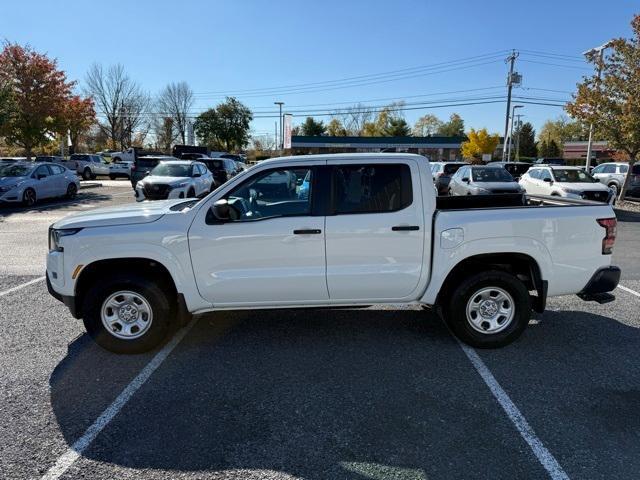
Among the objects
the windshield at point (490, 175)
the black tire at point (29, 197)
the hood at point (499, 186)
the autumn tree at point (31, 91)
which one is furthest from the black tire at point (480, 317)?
the autumn tree at point (31, 91)

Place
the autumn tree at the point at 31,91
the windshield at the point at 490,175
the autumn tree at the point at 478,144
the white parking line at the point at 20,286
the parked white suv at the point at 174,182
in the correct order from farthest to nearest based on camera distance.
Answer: the autumn tree at the point at 478,144 → the autumn tree at the point at 31,91 → the windshield at the point at 490,175 → the parked white suv at the point at 174,182 → the white parking line at the point at 20,286

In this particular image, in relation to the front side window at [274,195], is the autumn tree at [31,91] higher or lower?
higher

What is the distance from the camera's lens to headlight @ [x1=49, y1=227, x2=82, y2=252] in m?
4.25

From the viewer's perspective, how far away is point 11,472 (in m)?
2.79

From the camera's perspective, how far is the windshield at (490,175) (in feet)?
52.5

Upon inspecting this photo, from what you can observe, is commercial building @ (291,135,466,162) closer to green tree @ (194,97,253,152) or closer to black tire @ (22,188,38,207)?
green tree @ (194,97,253,152)

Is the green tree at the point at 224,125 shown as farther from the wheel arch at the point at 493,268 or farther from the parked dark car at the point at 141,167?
the wheel arch at the point at 493,268

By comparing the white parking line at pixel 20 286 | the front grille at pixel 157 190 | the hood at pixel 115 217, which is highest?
the hood at pixel 115 217

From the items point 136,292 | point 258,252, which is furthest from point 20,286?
point 258,252

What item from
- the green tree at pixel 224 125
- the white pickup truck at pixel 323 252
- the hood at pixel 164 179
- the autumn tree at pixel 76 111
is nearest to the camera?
the white pickup truck at pixel 323 252

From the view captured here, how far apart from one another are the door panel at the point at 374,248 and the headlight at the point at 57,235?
238cm

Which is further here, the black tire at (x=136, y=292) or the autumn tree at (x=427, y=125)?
the autumn tree at (x=427, y=125)

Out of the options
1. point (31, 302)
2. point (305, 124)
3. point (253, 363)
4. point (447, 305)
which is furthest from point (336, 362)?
point (305, 124)

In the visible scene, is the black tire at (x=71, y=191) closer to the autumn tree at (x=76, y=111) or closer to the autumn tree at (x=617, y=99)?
the autumn tree at (x=76, y=111)
